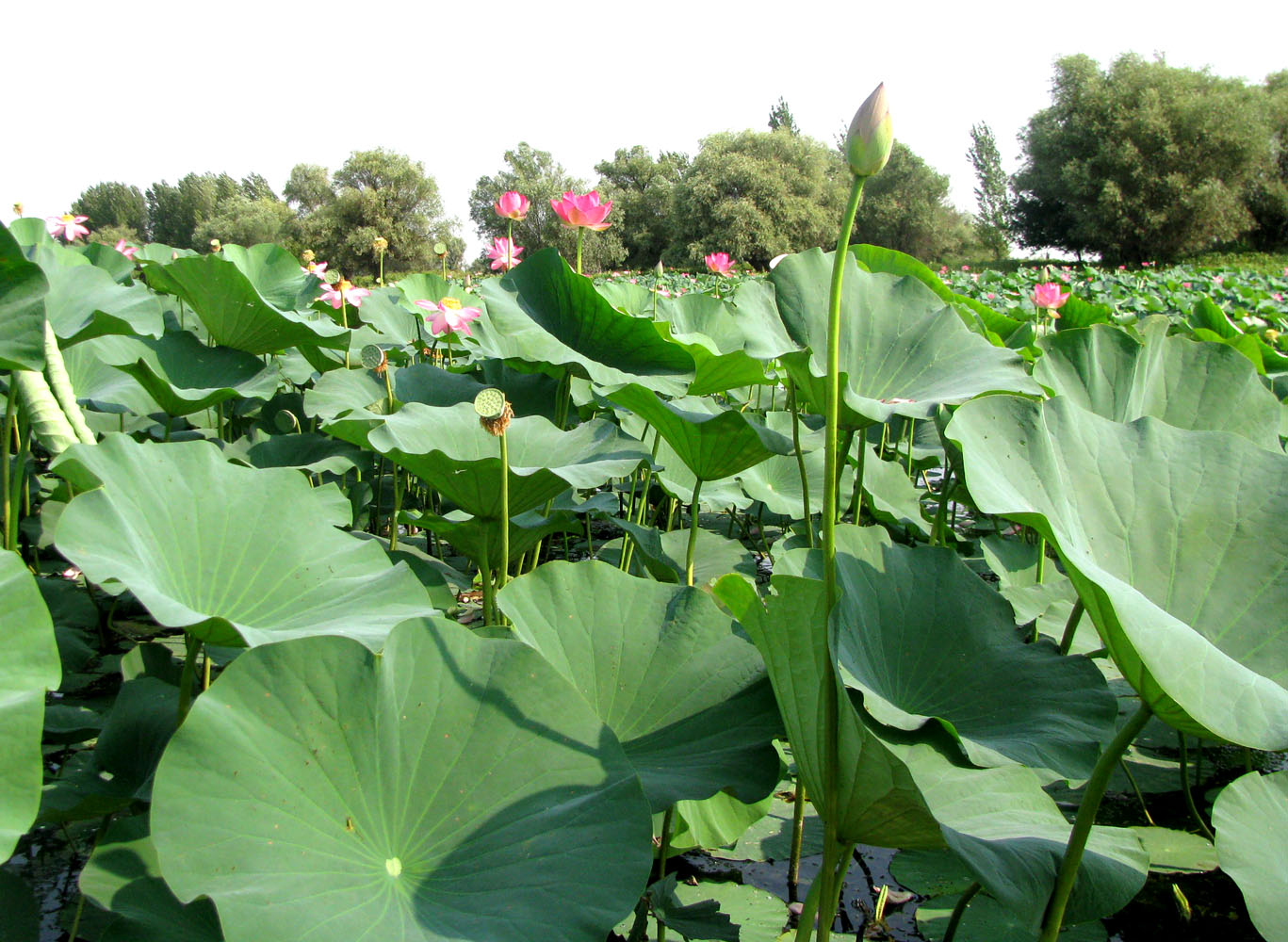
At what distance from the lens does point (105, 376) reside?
204 cm

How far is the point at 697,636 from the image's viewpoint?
1.01 m

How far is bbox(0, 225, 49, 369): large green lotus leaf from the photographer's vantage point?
3.01 feet

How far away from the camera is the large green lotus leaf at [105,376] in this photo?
195 centimetres

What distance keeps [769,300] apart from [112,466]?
1086 mm

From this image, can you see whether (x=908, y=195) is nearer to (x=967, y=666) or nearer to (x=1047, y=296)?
(x=1047, y=296)

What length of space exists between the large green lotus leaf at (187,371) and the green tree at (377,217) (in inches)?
1129

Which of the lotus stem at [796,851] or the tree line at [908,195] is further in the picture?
the tree line at [908,195]

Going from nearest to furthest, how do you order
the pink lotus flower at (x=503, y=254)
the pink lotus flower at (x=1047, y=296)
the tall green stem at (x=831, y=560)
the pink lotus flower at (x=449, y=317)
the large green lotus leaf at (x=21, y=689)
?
the large green lotus leaf at (x=21, y=689), the tall green stem at (x=831, y=560), the pink lotus flower at (x=449, y=317), the pink lotus flower at (x=503, y=254), the pink lotus flower at (x=1047, y=296)

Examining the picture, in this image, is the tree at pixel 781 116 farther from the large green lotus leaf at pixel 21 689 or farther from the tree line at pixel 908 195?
the large green lotus leaf at pixel 21 689

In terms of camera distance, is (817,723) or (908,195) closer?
(817,723)

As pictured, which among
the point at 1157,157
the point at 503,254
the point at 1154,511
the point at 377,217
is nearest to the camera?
the point at 1154,511

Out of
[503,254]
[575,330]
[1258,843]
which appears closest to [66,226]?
[503,254]

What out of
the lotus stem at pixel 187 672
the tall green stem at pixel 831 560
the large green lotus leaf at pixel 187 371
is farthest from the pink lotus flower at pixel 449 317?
the tall green stem at pixel 831 560

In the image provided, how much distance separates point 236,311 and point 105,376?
0.34 m
